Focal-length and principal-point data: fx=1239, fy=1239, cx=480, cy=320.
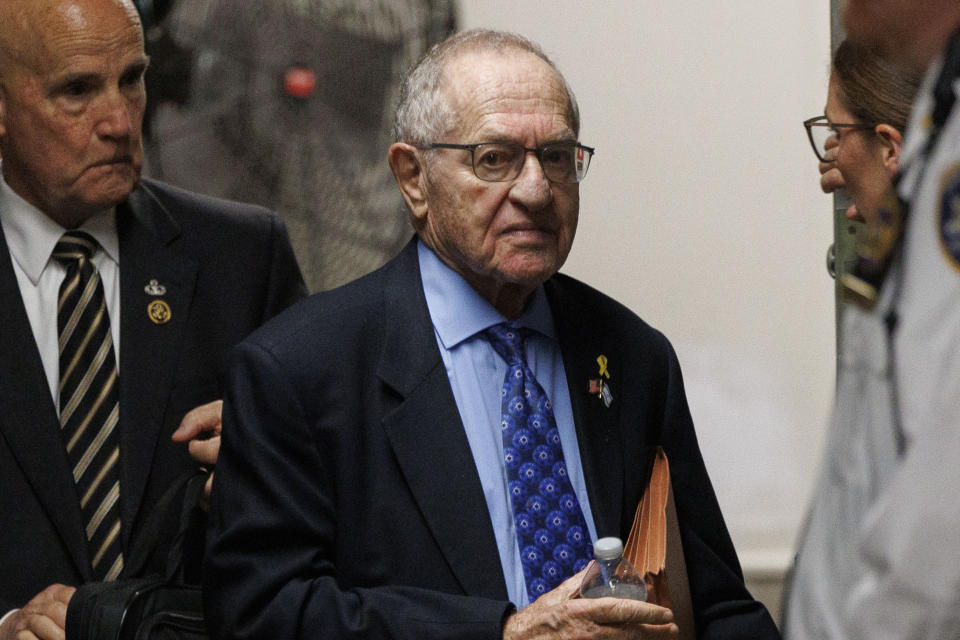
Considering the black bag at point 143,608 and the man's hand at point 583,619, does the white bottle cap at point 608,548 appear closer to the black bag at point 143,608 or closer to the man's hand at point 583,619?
the man's hand at point 583,619

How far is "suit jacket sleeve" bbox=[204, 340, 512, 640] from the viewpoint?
73.4 inches

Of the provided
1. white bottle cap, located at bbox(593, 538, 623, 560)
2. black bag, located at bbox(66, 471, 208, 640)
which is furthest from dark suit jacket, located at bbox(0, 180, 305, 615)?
white bottle cap, located at bbox(593, 538, 623, 560)

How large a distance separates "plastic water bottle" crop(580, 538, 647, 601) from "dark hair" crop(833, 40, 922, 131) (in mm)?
759

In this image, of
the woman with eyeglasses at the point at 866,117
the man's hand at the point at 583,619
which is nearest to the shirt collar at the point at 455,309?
the man's hand at the point at 583,619

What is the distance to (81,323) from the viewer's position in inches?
97.8

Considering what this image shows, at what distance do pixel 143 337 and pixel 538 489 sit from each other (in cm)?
96

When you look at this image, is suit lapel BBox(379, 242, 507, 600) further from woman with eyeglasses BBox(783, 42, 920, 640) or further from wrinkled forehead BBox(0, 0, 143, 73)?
woman with eyeglasses BBox(783, 42, 920, 640)

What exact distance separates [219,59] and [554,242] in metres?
1.80

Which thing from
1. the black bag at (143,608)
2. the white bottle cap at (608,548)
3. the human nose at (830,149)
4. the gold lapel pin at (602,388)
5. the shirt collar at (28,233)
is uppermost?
the human nose at (830,149)

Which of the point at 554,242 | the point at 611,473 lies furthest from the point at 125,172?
the point at 611,473

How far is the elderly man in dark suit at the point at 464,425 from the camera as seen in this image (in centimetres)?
191

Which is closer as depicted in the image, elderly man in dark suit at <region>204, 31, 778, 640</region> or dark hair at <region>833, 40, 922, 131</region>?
dark hair at <region>833, 40, 922, 131</region>

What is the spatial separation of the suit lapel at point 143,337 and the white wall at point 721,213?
156cm

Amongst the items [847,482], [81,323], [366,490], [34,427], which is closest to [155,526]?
[34,427]
